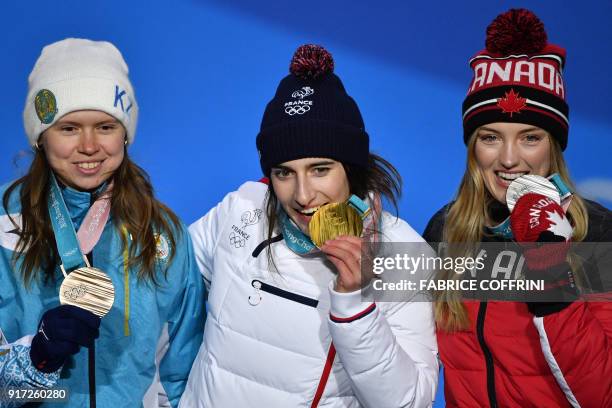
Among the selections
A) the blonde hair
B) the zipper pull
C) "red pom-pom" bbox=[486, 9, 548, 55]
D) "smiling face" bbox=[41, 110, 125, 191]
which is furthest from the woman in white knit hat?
"red pom-pom" bbox=[486, 9, 548, 55]

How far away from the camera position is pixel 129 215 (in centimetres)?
205

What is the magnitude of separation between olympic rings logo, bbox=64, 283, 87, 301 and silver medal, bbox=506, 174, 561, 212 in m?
1.00

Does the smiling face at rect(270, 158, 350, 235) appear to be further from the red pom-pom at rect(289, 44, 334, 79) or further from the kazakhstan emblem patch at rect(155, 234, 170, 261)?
the kazakhstan emblem patch at rect(155, 234, 170, 261)

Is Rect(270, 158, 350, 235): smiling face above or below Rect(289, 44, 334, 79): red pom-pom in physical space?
below

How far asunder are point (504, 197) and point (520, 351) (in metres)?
0.38

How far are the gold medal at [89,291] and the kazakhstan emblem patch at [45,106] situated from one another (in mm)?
390

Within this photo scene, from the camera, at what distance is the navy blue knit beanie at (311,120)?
1913mm

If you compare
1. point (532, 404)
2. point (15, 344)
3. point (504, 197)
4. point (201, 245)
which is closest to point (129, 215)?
point (201, 245)

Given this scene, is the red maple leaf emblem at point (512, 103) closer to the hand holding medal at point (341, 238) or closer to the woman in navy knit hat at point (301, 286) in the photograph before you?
the woman in navy knit hat at point (301, 286)

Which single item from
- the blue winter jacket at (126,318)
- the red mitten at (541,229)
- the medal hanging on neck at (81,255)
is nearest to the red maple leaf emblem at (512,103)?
the red mitten at (541,229)

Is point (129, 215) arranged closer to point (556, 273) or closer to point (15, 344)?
point (15, 344)

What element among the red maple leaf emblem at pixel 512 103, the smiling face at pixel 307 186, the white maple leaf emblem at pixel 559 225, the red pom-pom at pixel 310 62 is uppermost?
the red pom-pom at pixel 310 62

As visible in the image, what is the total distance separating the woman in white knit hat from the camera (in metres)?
1.91

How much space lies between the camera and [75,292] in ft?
5.81
